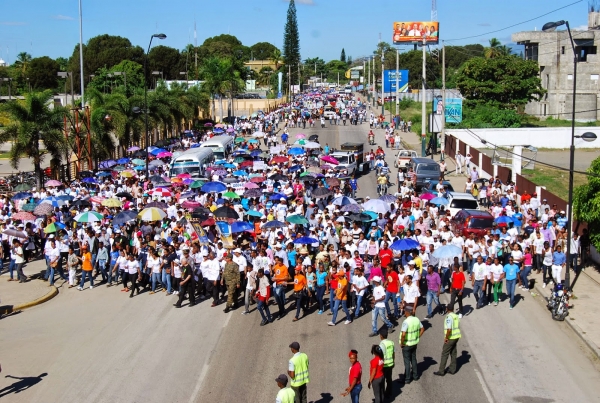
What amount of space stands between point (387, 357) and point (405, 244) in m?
6.58

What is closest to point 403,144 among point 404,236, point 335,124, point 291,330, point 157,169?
point 335,124

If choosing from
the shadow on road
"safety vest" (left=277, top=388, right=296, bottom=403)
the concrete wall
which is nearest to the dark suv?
the shadow on road

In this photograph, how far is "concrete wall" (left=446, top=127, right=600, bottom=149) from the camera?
5941cm

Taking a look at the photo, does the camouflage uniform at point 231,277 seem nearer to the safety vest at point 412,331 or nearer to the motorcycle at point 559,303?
the safety vest at point 412,331

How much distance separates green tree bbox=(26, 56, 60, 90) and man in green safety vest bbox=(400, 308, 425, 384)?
431ft

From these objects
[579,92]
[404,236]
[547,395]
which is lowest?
[547,395]

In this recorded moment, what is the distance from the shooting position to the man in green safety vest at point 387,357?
12.2 metres

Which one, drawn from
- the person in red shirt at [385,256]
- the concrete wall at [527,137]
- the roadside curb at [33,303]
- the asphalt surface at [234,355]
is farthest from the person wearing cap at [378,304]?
the concrete wall at [527,137]

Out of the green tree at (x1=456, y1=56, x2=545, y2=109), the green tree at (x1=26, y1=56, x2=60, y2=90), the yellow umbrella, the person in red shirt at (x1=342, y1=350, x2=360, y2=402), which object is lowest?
the person in red shirt at (x1=342, y1=350, x2=360, y2=402)

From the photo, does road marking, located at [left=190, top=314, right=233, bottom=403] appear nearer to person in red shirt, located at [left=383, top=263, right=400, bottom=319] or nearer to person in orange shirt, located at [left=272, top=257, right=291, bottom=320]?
person in orange shirt, located at [left=272, top=257, right=291, bottom=320]

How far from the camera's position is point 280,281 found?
17.6 m

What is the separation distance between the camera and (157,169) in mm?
36594

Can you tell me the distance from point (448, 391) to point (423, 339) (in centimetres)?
284

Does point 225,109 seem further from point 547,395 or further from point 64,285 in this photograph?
point 547,395
